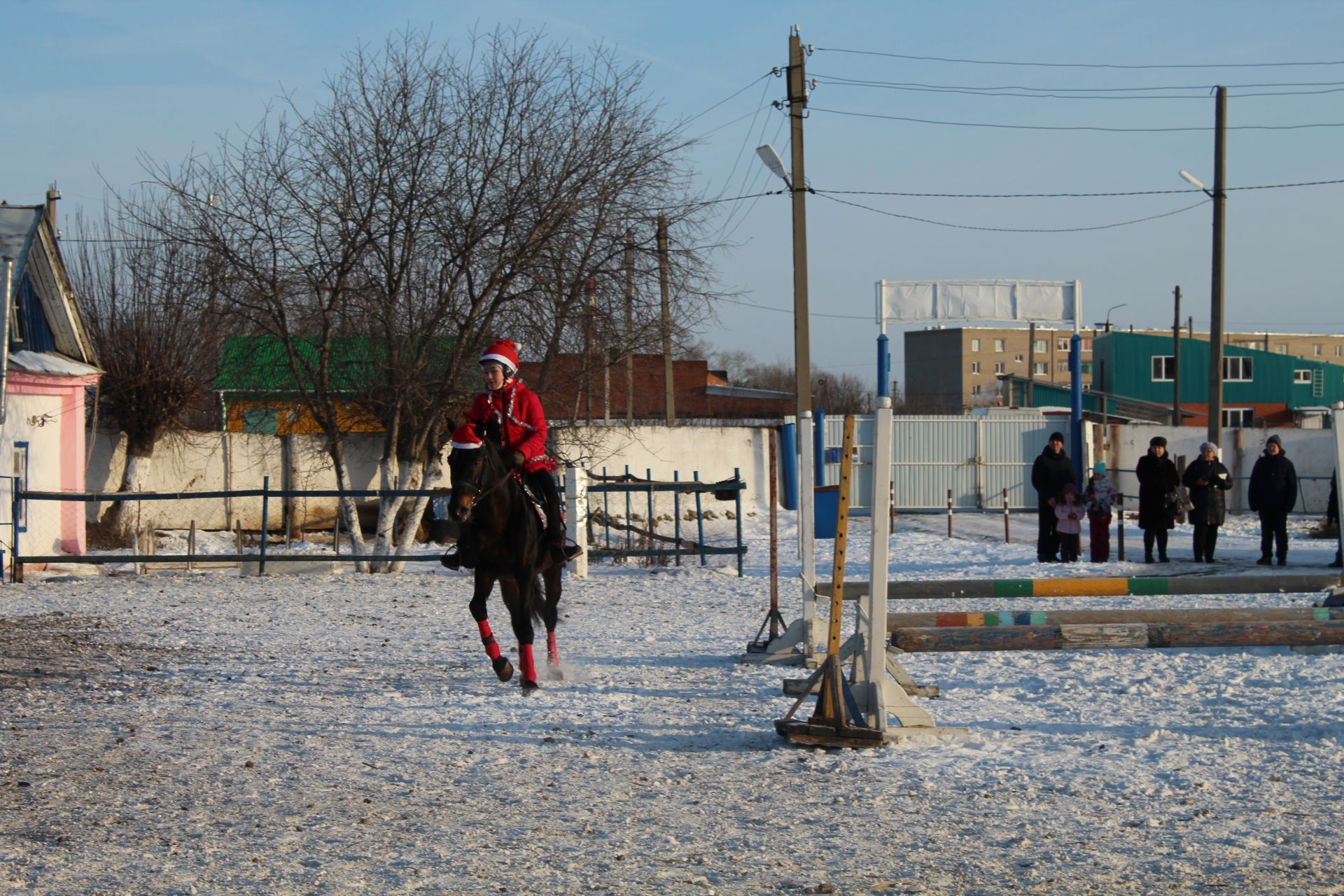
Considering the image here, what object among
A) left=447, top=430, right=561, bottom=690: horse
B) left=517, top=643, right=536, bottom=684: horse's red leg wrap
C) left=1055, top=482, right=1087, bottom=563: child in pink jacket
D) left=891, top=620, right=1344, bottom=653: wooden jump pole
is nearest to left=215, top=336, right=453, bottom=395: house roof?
left=1055, top=482, right=1087, bottom=563: child in pink jacket

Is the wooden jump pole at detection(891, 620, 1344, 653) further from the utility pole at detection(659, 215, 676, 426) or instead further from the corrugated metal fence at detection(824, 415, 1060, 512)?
the corrugated metal fence at detection(824, 415, 1060, 512)

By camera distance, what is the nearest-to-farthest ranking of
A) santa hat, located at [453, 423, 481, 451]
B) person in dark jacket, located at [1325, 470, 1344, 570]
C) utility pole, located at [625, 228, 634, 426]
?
santa hat, located at [453, 423, 481, 451], person in dark jacket, located at [1325, 470, 1344, 570], utility pole, located at [625, 228, 634, 426]

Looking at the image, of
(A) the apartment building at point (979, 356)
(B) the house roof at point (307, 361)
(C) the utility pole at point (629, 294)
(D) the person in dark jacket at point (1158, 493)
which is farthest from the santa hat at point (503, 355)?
(A) the apartment building at point (979, 356)

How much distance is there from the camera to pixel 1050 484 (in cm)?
1684

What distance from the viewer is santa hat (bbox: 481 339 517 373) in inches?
329

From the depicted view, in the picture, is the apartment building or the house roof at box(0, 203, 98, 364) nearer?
the house roof at box(0, 203, 98, 364)

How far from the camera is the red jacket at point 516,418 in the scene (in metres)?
8.33

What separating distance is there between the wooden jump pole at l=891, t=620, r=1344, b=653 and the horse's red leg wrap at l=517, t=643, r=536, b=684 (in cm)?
252

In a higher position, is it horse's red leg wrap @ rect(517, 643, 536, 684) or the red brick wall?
the red brick wall

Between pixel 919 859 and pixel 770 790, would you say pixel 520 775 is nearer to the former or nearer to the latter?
pixel 770 790

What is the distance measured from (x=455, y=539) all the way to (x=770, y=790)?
3219 millimetres

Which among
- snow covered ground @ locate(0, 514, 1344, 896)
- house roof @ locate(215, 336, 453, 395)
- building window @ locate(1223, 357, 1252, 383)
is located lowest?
snow covered ground @ locate(0, 514, 1344, 896)

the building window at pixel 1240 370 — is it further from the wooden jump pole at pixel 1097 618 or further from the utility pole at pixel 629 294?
the wooden jump pole at pixel 1097 618

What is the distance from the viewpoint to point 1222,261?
2648cm
